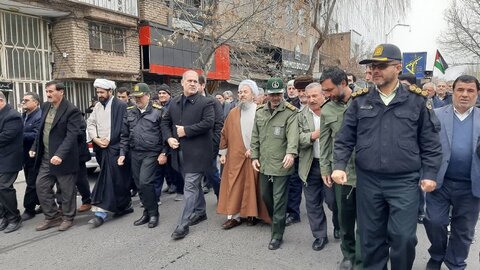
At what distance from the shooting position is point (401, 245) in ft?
9.58

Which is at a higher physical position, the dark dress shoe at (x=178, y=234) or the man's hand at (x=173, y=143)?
the man's hand at (x=173, y=143)

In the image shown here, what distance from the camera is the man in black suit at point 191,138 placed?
473cm

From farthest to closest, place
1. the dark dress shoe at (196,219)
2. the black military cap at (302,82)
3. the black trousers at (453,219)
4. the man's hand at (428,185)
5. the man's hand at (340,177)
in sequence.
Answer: the black military cap at (302,82) < the dark dress shoe at (196,219) < the black trousers at (453,219) < the man's hand at (340,177) < the man's hand at (428,185)

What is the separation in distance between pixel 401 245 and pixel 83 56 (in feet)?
36.7

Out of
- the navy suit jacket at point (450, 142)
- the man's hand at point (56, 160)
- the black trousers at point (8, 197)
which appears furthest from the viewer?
the black trousers at point (8, 197)

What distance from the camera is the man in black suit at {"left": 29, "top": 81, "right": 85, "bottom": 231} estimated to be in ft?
16.6

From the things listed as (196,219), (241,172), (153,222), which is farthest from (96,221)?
(241,172)

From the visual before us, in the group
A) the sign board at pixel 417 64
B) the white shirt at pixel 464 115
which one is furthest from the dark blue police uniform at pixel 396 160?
the sign board at pixel 417 64

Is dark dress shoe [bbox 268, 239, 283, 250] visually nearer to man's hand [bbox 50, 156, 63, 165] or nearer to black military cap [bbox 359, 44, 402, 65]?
black military cap [bbox 359, 44, 402, 65]

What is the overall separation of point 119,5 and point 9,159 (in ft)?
28.6

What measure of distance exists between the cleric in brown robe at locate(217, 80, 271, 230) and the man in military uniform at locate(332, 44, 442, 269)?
6.80ft

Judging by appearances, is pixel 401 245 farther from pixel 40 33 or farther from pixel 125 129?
pixel 40 33

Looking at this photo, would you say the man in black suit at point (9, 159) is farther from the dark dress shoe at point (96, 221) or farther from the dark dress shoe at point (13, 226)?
the dark dress shoe at point (96, 221)

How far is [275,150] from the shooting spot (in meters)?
4.42
